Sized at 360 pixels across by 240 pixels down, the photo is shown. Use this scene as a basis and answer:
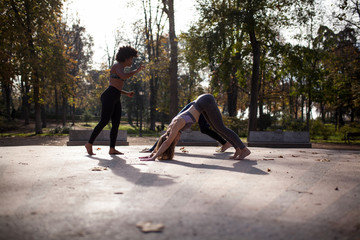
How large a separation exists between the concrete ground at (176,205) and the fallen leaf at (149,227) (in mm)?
15

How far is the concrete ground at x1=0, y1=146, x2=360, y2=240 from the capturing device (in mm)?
2053

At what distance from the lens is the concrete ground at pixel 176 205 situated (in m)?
2.05

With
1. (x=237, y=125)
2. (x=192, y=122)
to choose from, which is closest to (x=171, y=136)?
(x=192, y=122)

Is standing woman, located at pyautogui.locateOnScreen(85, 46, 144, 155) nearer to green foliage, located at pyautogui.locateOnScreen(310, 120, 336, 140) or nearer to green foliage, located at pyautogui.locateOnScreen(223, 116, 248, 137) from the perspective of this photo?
green foliage, located at pyautogui.locateOnScreen(223, 116, 248, 137)

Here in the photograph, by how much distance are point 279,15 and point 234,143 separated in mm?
12020

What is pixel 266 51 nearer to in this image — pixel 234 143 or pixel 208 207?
pixel 234 143

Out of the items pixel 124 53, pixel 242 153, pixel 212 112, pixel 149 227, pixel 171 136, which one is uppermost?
pixel 124 53

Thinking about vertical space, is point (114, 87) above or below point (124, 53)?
below

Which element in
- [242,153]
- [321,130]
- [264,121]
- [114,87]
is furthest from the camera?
[264,121]

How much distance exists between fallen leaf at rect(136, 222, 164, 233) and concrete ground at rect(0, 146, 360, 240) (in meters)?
0.01

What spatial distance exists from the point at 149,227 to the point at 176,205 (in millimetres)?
593

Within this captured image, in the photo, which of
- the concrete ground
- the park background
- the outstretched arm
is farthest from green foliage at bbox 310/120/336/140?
the concrete ground

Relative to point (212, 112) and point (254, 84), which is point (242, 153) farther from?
point (254, 84)

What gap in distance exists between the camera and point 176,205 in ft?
8.71
